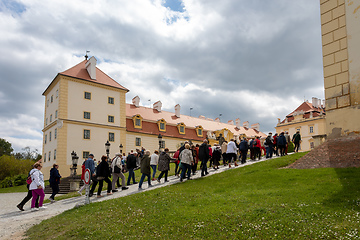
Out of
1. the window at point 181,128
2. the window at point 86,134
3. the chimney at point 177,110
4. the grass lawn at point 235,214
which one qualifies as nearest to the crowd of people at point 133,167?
the grass lawn at point 235,214

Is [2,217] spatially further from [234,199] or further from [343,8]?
[343,8]

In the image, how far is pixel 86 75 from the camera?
40.2 metres

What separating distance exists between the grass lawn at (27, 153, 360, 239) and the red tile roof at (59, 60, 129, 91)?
30.7 m

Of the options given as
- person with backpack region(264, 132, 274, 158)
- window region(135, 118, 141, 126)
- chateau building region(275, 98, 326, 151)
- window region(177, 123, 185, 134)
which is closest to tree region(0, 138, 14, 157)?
window region(135, 118, 141, 126)

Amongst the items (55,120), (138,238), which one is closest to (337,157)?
(138,238)

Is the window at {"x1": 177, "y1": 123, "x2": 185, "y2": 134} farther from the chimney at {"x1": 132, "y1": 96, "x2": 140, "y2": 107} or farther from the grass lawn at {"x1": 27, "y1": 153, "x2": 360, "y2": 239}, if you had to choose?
the grass lawn at {"x1": 27, "y1": 153, "x2": 360, "y2": 239}

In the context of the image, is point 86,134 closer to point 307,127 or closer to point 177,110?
point 177,110

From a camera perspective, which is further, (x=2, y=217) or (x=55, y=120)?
(x=55, y=120)

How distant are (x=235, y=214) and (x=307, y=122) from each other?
5405 cm

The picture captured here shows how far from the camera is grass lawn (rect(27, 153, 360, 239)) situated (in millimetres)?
6703

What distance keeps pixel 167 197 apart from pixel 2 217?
6.77 metres

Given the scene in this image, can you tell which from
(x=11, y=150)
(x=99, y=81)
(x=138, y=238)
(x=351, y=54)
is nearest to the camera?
(x=138, y=238)

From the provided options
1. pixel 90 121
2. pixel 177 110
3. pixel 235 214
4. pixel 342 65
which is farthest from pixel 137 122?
pixel 235 214

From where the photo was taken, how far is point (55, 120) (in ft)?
124
